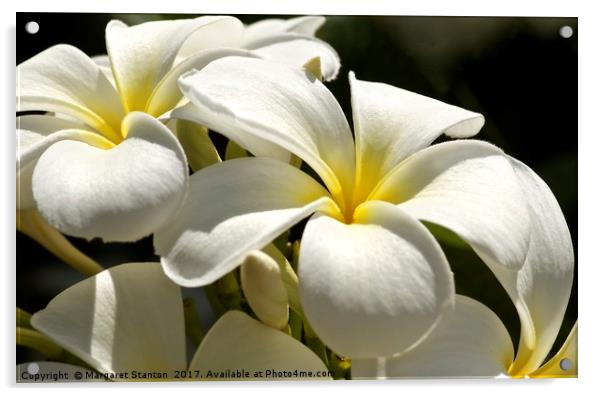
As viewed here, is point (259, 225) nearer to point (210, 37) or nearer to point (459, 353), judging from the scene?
point (459, 353)

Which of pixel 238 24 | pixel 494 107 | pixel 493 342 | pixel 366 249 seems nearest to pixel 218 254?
pixel 366 249

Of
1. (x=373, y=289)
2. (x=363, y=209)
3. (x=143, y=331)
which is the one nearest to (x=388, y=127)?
(x=363, y=209)

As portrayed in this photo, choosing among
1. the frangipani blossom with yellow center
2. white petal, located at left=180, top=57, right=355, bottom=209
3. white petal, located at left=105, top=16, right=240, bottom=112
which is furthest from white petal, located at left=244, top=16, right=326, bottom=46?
white petal, located at left=180, top=57, right=355, bottom=209

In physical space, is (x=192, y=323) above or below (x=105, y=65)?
below

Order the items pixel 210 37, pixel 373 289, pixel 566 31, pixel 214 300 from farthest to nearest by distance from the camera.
A: pixel 566 31 < pixel 210 37 < pixel 214 300 < pixel 373 289

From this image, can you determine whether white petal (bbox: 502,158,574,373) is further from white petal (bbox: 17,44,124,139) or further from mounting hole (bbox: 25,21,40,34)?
mounting hole (bbox: 25,21,40,34)

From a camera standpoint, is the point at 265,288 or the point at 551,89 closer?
the point at 265,288

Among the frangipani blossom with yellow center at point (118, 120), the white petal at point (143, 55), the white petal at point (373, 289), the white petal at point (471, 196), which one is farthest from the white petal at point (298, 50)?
the white petal at point (373, 289)

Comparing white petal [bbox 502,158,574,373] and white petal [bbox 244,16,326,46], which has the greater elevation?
white petal [bbox 244,16,326,46]
